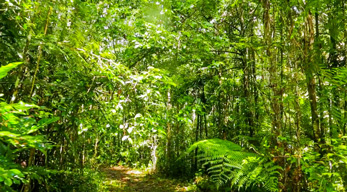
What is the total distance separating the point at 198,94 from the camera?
233 inches

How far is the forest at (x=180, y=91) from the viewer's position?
1.97 m

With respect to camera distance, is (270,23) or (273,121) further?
(270,23)

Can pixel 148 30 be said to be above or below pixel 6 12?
above

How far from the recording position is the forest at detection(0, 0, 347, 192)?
1966mm

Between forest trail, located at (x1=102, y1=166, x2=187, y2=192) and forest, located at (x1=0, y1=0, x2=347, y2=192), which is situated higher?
forest, located at (x1=0, y1=0, x2=347, y2=192)

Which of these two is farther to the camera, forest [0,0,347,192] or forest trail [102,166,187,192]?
forest trail [102,166,187,192]

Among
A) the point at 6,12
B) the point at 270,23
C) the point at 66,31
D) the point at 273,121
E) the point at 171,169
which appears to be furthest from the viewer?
the point at 171,169

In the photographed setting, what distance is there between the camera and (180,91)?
518 cm

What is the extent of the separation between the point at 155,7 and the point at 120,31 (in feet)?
2.93

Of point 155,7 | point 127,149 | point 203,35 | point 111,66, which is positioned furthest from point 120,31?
point 127,149

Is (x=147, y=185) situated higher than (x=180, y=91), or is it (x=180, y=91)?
(x=180, y=91)

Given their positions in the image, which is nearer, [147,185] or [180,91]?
[180,91]

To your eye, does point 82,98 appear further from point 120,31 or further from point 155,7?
point 155,7

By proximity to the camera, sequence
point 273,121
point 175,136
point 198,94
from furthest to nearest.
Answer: point 175,136 → point 198,94 → point 273,121
